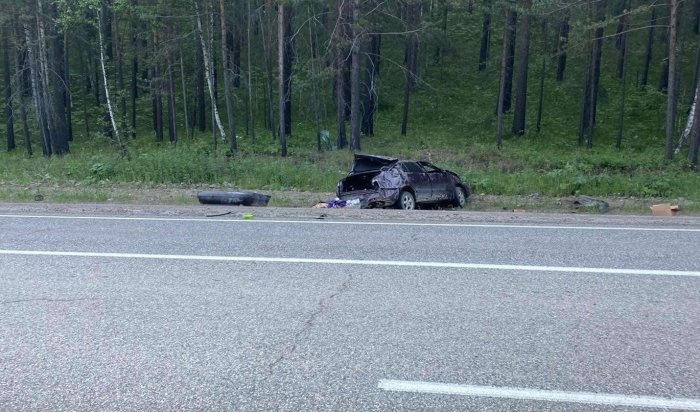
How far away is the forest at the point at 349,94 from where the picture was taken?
21.4 m

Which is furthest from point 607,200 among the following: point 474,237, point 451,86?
point 451,86

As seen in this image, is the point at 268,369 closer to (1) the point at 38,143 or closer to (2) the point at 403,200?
(2) the point at 403,200

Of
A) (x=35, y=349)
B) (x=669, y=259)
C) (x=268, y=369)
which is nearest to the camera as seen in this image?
(x=268, y=369)

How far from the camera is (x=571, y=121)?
38.5 meters

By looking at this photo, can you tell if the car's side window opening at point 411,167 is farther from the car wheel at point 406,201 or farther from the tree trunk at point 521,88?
the tree trunk at point 521,88

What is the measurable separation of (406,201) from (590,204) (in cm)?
459

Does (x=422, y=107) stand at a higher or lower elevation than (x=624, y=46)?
lower

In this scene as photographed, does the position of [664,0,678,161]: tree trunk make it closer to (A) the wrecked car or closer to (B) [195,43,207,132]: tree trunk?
(A) the wrecked car

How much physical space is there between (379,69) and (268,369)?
42665mm

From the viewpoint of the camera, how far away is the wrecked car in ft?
49.6

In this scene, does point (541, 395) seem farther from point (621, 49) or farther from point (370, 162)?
point (621, 49)

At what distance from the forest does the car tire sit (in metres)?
2.36

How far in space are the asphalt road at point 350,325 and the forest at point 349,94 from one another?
10.7 m

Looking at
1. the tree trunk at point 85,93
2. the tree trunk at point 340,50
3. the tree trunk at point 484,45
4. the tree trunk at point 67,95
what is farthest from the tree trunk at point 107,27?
the tree trunk at point 484,45
